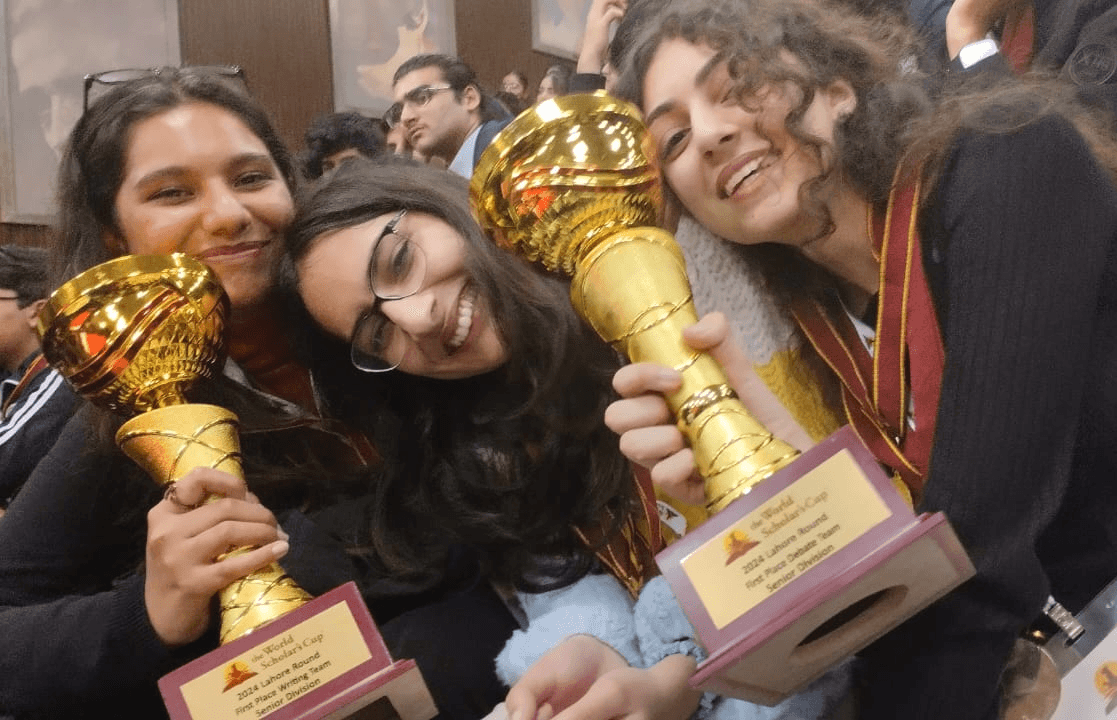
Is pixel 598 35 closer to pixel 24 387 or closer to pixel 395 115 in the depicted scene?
pixel 395 115

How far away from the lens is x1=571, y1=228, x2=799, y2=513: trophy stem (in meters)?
0.69

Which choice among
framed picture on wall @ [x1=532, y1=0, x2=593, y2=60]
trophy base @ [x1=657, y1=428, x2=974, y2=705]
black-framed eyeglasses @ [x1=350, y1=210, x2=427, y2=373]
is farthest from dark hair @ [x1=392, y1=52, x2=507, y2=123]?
trophy base @ [x1=657, y1=428, x2=974, y2=705]

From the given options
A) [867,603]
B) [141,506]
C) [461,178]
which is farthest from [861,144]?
[141,506]

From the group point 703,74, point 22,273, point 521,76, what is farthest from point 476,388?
point 22,273

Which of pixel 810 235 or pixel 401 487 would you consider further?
pixel 401 487

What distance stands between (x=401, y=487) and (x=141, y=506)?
1.09 feet

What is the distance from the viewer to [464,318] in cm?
107

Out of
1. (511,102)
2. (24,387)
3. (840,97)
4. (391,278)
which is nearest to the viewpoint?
(840,97)

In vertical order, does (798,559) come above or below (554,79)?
below

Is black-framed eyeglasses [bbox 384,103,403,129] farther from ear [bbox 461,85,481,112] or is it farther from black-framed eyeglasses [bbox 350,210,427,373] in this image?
black-framed eyeglasses [bbox 350,210,427,373]

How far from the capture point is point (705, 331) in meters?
0.73

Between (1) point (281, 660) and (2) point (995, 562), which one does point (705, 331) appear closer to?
(2) point (995, 562)

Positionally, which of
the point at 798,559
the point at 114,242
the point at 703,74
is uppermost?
the point at 114,242

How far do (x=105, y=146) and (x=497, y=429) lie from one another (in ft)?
1.95
